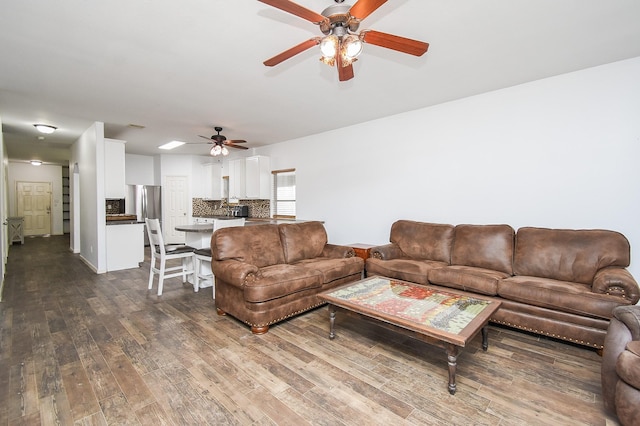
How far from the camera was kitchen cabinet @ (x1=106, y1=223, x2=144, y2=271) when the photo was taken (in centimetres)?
525

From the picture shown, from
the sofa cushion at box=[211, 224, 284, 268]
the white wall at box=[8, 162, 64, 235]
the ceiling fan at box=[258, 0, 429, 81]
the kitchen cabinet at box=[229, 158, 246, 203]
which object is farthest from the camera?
the white wall at box=[8, 162, 64, 235]

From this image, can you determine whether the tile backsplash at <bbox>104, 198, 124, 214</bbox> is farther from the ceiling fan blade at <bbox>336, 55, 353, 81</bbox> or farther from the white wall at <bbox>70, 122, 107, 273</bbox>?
the ceiling fan blade at <bbox>336, 55, 353, 81</bbox>

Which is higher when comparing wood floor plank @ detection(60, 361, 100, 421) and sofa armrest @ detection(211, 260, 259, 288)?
sofa armrest @ detection(211, 260, 259, 288)

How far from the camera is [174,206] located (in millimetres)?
8211

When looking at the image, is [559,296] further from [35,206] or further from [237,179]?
[35,206]

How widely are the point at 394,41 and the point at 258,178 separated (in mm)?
5236

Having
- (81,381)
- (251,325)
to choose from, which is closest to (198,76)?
(251,325)

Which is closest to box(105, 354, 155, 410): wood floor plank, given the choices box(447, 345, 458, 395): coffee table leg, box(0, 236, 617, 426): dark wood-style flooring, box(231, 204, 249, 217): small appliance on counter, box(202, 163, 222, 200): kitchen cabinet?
box(0, 236, 617, 426): dark wood-style flooring

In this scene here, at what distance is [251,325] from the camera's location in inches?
111

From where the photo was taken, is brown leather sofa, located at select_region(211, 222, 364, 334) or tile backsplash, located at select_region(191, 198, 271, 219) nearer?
brown leather sofa, located at select_region(211, 222, 364, 334)

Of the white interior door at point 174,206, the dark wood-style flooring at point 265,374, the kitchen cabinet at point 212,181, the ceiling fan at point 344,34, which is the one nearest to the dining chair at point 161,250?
the dark wood-style flooring at point 265,374

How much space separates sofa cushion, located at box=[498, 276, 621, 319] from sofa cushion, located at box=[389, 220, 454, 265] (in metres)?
0.95

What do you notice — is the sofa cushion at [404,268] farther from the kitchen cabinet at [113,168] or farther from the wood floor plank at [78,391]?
the kitchen cabinet at [113,168]

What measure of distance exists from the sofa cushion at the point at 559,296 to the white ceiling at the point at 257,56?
2194 mm
